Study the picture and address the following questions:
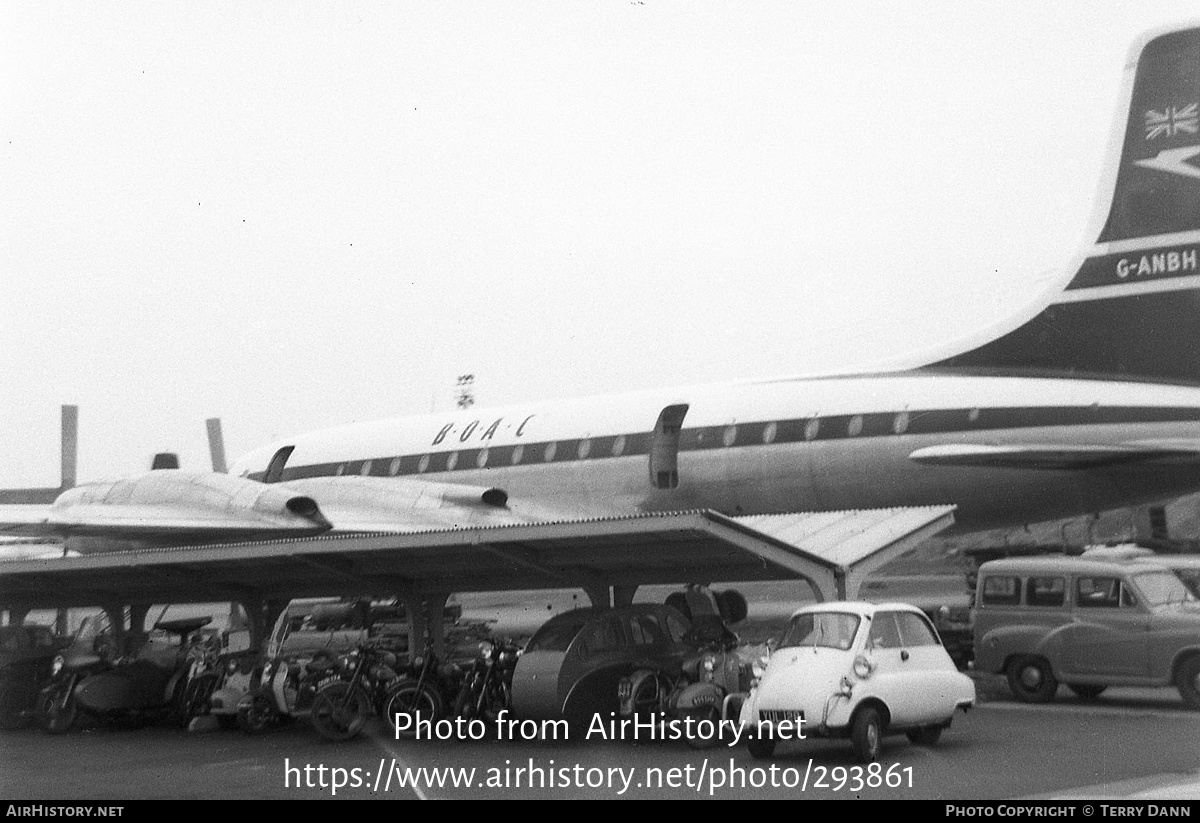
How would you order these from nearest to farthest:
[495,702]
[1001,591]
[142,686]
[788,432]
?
1. [495,702]
2. [1001,591]
3. [142,686]
4. [788,432]

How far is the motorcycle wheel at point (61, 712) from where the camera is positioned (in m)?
18.5

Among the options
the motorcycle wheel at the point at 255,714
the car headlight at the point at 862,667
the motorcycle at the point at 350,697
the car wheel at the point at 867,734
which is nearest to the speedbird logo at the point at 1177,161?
the car headlight at the point at 862,667

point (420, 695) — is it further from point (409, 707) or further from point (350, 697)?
point (350, 697)

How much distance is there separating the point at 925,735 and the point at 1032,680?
15.8 feet

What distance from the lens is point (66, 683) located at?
18.7 metres

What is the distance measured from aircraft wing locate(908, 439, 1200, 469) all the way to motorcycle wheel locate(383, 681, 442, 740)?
26.2 feet

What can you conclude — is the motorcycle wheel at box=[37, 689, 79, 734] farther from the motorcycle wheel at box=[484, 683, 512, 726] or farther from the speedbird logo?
the speedbird logo

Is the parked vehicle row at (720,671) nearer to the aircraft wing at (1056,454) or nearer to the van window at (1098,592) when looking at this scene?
the van window at (1098,592)

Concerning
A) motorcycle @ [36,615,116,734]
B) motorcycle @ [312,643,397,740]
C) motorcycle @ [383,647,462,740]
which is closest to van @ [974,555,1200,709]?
motorcycle @ [383,647,462,740]

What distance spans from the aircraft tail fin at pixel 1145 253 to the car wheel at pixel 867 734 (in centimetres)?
908

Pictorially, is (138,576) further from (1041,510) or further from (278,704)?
(1041,510)

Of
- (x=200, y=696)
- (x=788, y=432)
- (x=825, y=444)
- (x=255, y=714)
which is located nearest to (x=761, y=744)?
(x=255, y=714)
